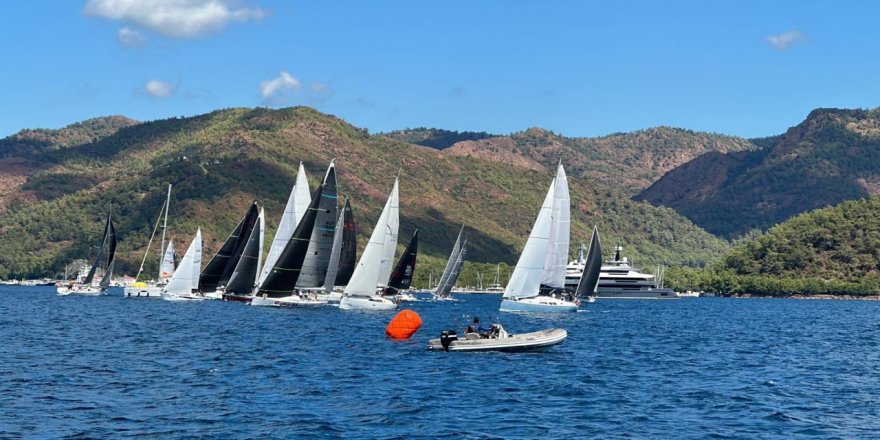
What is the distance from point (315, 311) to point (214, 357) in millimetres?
47331

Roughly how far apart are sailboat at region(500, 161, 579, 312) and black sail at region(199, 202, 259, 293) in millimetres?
33401

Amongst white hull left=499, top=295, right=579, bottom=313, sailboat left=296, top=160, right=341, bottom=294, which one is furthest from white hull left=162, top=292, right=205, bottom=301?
white hull left=499, top=295, right=579, bottom=313

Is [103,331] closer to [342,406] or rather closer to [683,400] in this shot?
[342,406]

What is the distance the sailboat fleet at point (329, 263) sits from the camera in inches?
4599

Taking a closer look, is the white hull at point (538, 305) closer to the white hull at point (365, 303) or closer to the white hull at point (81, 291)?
the white hull at point (365, 303)

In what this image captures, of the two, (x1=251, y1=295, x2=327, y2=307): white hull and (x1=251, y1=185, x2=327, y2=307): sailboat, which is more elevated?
(x1=251, y1=185, x2=327, y2=307): sailboat

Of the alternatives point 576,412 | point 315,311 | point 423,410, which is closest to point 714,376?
point 576,412

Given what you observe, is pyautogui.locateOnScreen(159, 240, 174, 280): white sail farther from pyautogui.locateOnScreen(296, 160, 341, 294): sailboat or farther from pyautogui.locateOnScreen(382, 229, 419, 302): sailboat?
pyautogui.locateOnScreen(296, 160, 341, 294): sailboat

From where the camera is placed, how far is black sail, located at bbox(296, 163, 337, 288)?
116312 mm

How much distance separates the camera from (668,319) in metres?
140

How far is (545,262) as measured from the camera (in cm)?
12169

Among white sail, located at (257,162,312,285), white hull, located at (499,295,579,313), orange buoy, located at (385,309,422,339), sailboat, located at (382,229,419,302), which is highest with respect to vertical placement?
white sail, located at (257,162,312,285)

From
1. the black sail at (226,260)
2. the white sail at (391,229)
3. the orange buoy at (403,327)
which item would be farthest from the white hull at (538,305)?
the black sail at (226,260)

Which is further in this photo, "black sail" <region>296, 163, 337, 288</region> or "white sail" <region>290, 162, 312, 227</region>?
"white sail" <region>290, 162, 312, 227</region>
